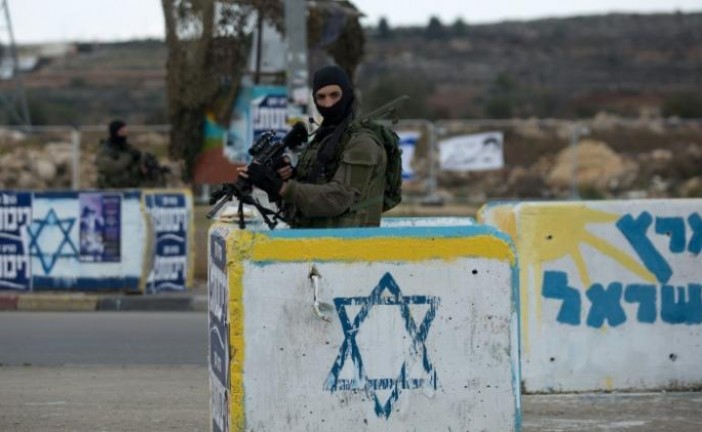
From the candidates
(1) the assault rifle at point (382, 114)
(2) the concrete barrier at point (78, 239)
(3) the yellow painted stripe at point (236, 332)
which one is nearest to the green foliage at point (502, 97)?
(2) the concrete barrier at point (78, 239)

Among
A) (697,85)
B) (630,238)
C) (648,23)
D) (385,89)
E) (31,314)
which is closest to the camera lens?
(630,238)

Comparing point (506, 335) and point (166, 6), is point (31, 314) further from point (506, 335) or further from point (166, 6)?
point (506, 335)

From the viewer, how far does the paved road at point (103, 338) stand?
39.6ft

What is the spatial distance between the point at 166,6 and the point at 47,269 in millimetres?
5462

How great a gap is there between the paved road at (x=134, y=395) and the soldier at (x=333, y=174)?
247 centimetres

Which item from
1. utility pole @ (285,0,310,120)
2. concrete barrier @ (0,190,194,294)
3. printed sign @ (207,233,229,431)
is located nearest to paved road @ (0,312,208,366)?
concrete barrier @ (0,190,194,294)

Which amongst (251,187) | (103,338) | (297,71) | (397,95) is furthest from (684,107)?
(251,187)

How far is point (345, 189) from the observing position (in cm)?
656

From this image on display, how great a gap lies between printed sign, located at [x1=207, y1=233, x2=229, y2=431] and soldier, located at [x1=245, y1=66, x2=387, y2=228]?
35cm

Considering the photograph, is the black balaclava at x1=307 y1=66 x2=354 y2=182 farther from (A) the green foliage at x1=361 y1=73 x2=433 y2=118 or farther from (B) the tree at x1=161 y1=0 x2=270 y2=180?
(A) the green foliage at x1=361 y1=73 x2=433 y2=118

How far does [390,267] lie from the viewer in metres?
6.13

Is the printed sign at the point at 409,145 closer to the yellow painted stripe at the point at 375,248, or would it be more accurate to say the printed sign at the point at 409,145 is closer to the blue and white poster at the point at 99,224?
the blue and white poster at the point at 99,224

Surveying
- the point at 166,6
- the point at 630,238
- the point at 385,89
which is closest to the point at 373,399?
the point at 630,238

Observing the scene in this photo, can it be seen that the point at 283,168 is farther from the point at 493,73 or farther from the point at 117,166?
the point at 493,73
